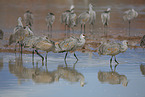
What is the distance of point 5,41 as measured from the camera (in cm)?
1802

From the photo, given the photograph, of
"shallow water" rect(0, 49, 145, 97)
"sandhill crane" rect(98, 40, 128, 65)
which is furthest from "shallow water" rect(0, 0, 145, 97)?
"sandhill crane" rect(98, 40, 128, 65)

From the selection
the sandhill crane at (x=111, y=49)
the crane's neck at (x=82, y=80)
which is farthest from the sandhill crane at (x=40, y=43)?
the crane's neck at (x=82, y=80)

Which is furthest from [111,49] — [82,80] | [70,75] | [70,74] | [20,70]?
[20,70]

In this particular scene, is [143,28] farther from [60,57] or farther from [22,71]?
[22,71]

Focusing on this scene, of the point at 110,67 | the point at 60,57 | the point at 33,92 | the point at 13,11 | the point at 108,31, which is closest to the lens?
the point at 33,92

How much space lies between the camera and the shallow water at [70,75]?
331 inches

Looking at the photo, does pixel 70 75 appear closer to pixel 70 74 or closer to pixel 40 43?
pixel 70 74

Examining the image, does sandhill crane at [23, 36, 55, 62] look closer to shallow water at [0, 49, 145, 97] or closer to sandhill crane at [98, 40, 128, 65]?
shallow water at [0, 49, 145, 97]

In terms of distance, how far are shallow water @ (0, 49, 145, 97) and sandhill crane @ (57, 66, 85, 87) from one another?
0.02 metres

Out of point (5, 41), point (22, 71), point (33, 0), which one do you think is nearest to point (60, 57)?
point (22, 71)

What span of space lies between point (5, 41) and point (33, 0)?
24.7m

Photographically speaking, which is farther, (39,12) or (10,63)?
(39,12)

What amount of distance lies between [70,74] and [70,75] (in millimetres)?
134

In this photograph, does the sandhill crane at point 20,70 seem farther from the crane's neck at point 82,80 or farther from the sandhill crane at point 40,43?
the crane's neck at point 82,80
